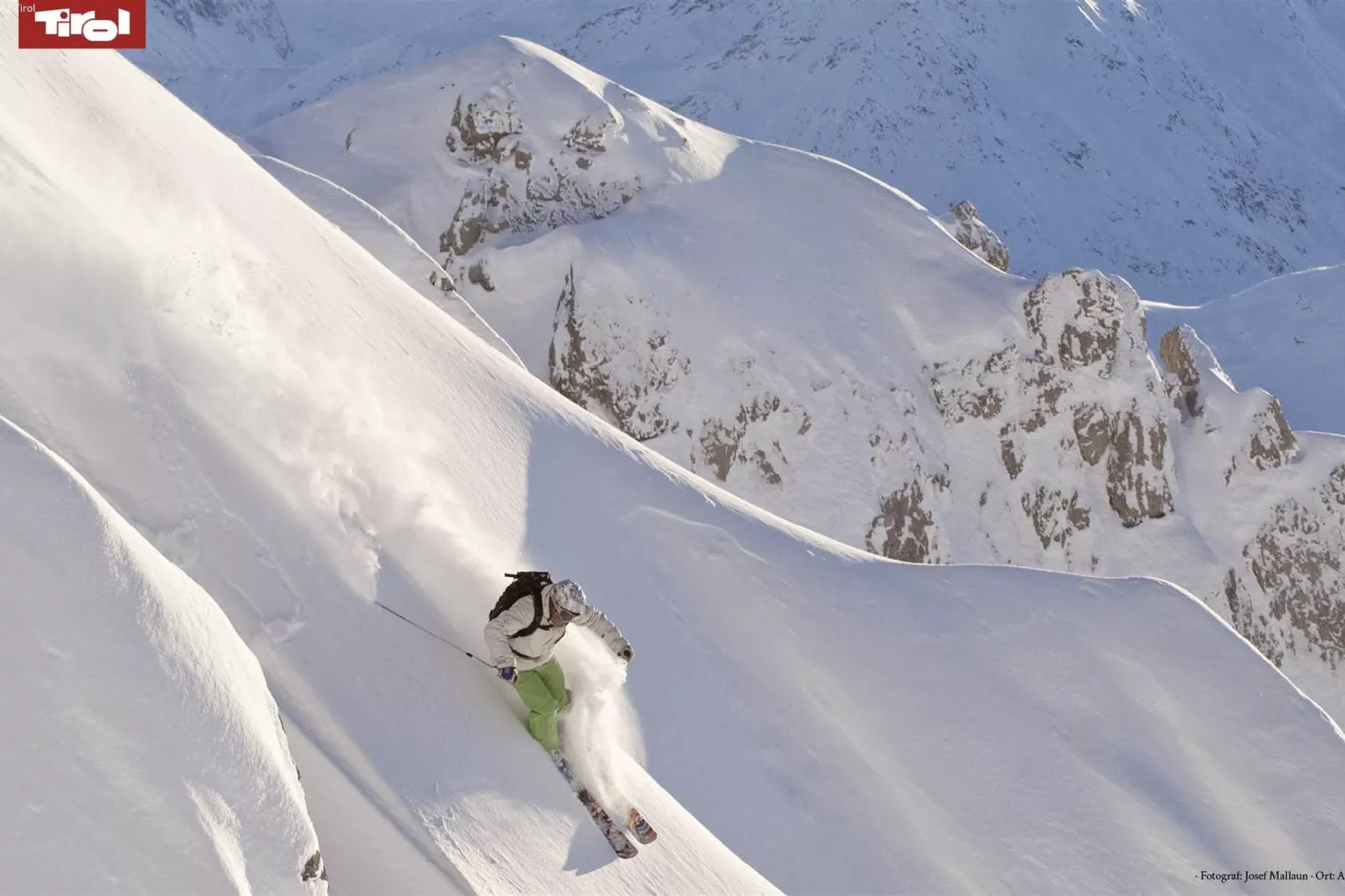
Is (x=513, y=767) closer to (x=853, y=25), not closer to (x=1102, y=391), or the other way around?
(x=1102, y=391)

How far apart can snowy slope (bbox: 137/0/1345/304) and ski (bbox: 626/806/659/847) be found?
5047cm

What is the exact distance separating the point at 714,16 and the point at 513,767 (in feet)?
220

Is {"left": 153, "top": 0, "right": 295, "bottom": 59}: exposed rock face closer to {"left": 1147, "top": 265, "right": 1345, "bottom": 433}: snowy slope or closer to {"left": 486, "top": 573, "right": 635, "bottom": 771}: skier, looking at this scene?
{"left": 1147, "top": 265, "right": 1345, "bottom": 433}: snowy slope

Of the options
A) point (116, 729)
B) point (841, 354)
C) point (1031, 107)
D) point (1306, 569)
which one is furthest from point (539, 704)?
point (1031, 107)

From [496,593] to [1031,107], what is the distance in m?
63.0

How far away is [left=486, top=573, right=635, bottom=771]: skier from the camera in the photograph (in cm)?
822

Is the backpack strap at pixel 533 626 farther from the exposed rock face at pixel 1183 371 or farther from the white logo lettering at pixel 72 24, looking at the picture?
the exposed rock face at pixel 1183 371

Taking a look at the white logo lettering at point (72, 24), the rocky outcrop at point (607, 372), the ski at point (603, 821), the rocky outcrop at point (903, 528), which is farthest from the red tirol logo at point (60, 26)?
the rocky outcrop at point (903, 528)

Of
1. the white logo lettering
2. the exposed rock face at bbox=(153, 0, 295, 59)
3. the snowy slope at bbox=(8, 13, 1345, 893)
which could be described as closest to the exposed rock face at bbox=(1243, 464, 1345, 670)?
the snowy slope at bbox=(8, 13, 1345, 893)

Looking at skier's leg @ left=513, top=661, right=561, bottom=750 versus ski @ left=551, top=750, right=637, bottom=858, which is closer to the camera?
ski @ left=551, top=750, right=637, bottom=858

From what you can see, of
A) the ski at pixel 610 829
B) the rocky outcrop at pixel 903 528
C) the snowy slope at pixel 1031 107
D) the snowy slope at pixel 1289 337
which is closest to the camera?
the ski at pixel 610 829

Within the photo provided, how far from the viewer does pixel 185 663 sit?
588cm

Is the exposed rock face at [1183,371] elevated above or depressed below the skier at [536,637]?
below

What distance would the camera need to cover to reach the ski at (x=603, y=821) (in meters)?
8.20
